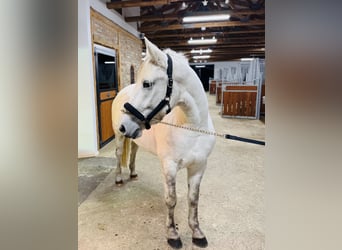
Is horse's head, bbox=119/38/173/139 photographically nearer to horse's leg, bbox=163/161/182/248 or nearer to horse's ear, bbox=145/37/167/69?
horse's ear, bbox=145/37/167/69

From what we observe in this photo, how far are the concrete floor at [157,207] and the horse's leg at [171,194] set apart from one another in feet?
0.25

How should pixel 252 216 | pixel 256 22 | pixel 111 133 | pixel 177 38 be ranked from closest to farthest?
1. pixel 252 216
2. pixel 111 133
3. pixel 256 22
4. pixel 177 38

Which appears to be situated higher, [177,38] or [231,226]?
[177,38]

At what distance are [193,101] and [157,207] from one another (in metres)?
1.20

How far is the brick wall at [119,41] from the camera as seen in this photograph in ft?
13.5

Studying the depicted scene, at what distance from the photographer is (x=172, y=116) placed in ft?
5.67

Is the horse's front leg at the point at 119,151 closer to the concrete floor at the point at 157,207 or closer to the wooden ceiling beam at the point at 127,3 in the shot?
the concrete floor at the point at 157,207

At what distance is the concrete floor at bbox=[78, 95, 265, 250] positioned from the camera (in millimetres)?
1803
